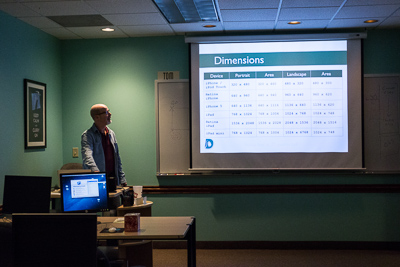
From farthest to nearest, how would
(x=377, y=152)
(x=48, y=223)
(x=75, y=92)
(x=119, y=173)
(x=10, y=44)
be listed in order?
(x=75, y=92), (x=377, y=152), (x=119, y=173), (x=10, y=44), (x=48, y=223)

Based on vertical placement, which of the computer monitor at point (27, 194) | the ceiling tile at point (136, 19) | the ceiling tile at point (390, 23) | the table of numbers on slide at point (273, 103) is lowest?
the computer monitor at point (27, 194)

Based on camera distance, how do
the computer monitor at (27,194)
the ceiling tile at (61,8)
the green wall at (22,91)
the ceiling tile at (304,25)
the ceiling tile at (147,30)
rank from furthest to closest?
the ceiling tile at (147,30) → the ceiling tile at (304,25) → the green wall at (22,91) → the ceiling tile at (61,8) → the computer monitor at (27,194)

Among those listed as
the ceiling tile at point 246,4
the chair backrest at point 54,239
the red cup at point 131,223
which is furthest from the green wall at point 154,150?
the chair backrest at point 54,239

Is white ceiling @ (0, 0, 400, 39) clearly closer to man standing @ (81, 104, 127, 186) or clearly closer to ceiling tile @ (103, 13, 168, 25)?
ceiling tile @ (103, 13, 168, 25)

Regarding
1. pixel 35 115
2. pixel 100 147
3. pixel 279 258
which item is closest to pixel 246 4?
pixel 100 147

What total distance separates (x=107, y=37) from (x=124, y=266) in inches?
131

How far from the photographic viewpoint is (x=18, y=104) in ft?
15.1

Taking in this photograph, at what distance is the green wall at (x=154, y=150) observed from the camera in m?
5.34

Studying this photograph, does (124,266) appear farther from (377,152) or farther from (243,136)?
(377,152)

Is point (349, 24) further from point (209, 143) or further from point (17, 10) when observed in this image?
point (17, 10)

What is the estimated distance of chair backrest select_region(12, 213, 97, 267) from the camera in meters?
2.34

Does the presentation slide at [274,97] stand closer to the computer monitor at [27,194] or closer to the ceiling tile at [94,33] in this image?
the ceiling tile at [94,33]

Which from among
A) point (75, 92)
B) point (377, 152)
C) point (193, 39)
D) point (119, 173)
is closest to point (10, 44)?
point (75, 92)

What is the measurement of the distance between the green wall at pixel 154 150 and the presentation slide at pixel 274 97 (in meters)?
0.37
